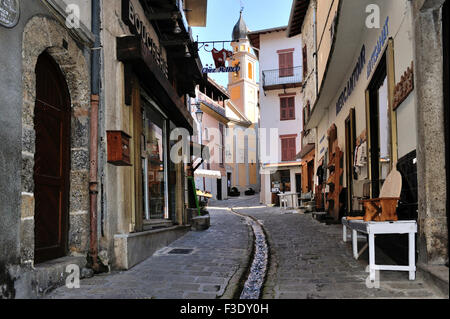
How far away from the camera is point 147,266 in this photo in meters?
5.59

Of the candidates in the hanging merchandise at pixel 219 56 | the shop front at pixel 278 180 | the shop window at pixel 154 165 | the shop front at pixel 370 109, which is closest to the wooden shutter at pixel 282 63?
the shop front at pixel 278 180

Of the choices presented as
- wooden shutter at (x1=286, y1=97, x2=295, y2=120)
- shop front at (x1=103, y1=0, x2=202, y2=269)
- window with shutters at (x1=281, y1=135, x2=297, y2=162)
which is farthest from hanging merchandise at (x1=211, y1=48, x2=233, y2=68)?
window with shutters at (x1=281, y1=135, x2=297, y2=162)

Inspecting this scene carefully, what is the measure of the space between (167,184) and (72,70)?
502cm

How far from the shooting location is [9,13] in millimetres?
3496

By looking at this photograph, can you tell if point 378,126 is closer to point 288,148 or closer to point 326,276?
point 326,276

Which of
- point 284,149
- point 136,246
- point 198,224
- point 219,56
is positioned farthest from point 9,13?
point 284,149

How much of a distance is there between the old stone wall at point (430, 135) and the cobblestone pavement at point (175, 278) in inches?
75.1

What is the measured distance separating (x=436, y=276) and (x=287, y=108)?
25.7 meters

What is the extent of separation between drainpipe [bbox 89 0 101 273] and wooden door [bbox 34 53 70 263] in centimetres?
28

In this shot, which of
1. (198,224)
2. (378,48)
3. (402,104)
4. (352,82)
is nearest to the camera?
(402,104)

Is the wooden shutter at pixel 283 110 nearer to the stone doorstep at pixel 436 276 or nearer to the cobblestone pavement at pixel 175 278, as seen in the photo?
the cobblestone pavement at pixel 175 278

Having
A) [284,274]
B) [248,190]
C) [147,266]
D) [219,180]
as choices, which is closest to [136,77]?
[147,266]

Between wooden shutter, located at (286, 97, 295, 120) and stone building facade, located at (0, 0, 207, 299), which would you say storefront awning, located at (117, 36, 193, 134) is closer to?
stone building facade, located at (0, 0, 207, 299)

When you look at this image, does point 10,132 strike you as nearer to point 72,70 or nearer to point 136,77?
point 72,70
